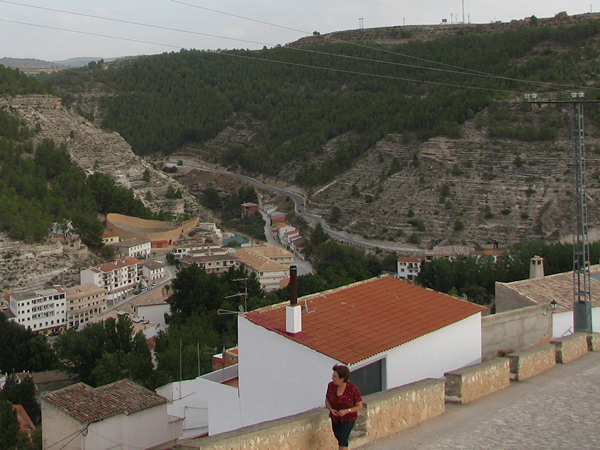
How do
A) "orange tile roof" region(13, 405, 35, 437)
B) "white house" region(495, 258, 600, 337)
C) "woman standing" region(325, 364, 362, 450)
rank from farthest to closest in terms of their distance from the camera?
"orange tile roof" region(13, 405, 35, 437), "white house" region(495, 258, 600, 337), "woman standing" region(325, 364, 362, 450)

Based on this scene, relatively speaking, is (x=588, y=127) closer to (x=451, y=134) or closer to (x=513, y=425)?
(x=451, y=134)

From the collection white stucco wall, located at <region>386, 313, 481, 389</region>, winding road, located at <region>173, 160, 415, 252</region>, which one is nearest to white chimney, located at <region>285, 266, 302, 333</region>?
white stucco wall, located at <region>386, 313, 481, 389</region>

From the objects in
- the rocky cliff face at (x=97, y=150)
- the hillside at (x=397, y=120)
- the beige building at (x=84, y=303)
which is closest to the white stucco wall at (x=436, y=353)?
the beige building at (x=84, y=303)

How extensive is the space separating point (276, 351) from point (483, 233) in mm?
33942

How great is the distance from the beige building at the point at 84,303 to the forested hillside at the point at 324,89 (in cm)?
1723

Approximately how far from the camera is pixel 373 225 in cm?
4494

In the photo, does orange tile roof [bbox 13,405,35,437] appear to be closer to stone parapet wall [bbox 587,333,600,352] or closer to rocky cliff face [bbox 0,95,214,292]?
stone parapet wall [bbox 587,333,600,352]

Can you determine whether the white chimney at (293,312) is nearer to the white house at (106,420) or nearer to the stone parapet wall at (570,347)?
the stone parapet wall at (570,347)

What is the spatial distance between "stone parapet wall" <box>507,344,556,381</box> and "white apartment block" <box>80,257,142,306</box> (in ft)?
84.9

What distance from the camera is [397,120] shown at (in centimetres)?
5391

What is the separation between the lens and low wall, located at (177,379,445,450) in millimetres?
5520

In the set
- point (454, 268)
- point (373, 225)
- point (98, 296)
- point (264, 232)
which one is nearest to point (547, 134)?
point (373, 225)

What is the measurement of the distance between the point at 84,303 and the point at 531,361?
994 inches

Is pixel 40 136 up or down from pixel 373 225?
up
